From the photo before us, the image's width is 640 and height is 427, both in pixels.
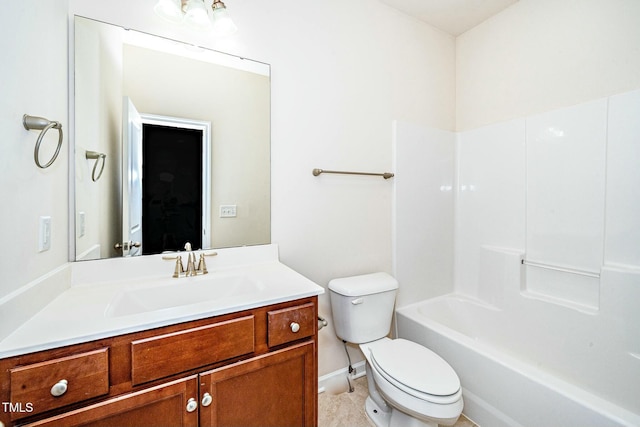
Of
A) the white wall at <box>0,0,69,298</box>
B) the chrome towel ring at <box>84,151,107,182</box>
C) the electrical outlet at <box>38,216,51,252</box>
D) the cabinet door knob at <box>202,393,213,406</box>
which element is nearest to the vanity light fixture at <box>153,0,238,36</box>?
the white wall at <box>0,0,69,298</box>

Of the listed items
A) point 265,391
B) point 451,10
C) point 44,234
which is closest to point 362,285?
point 265,391

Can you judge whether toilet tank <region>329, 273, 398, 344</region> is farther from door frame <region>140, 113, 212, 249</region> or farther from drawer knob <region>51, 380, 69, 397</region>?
drawer knob <region>51, 380, 69, 397</region>

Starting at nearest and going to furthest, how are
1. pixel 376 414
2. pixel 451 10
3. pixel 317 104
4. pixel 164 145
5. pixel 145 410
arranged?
1. pixel 145 410
2. pixel 164 145
3. pixel 376 414
4. pixel 317 104
5. pixel 451 10

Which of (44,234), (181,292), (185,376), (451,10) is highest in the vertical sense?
(451,10)

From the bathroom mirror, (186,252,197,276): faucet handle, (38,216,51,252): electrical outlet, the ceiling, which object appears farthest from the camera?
the ceiling

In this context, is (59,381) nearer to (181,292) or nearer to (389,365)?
(181,292)

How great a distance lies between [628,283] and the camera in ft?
4.59

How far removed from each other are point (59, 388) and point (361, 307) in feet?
4.21

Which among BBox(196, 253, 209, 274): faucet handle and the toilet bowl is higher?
BBox(196, 253, 209, 274): faucet handle

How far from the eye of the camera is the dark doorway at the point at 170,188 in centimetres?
127

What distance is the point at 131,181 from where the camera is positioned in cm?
124

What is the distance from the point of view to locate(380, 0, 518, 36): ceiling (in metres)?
1.91

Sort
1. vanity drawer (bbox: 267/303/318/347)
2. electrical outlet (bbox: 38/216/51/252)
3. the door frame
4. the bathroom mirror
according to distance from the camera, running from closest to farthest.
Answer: electrical outlet (bbox: 38/216/51/252) → vanity drawer (bbox: 267/303/318/347) → the bathroom mirror → the door frame

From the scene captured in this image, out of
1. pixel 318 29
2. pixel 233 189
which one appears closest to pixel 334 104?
pixel 318 29
